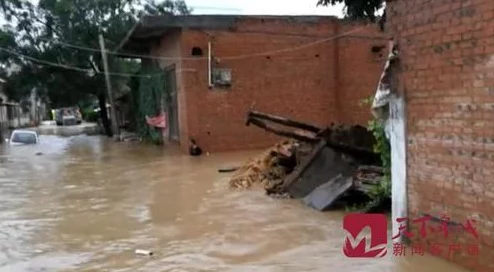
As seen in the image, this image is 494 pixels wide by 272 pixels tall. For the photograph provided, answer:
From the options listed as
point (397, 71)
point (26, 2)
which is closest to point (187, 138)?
point (397, 71)

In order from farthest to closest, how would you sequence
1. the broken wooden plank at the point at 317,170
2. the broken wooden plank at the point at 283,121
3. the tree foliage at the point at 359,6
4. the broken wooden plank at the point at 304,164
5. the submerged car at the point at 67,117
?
1. the submerged car at the point at 67,117
2. the broken wooden plank at the point at 283,121
3. the tree foliage at the point at 359,6
4. the broken wooden plank at the point at 304,164
5. the broken wooden plank at the point at 317,170

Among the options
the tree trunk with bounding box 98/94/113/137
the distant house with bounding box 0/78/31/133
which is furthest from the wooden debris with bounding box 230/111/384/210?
the distant house with bounding box 0/78/31/133

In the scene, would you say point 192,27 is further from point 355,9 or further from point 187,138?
point 355,9

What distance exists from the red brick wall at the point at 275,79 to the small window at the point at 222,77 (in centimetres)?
17

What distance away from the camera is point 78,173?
1571 cm

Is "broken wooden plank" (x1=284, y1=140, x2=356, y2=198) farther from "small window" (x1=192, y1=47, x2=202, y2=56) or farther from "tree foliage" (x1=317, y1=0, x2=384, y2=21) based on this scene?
"small window" (x1=192, y1=47, x2=202, y2=56)

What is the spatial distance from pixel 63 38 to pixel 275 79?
16226 millimetres

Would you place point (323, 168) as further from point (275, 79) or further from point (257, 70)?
point (275, 79)

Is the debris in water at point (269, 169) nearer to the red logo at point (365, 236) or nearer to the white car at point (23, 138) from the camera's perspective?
the red logo at point (365, 236)

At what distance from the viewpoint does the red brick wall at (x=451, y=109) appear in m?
4.89

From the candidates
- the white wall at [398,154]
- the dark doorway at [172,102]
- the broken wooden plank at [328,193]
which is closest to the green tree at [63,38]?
the dark doorway at [172,102]

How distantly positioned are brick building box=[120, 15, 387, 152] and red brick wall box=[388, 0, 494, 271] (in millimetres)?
12726

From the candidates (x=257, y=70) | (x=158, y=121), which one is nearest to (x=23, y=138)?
(x=158, y=121)

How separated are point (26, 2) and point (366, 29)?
806 inches
